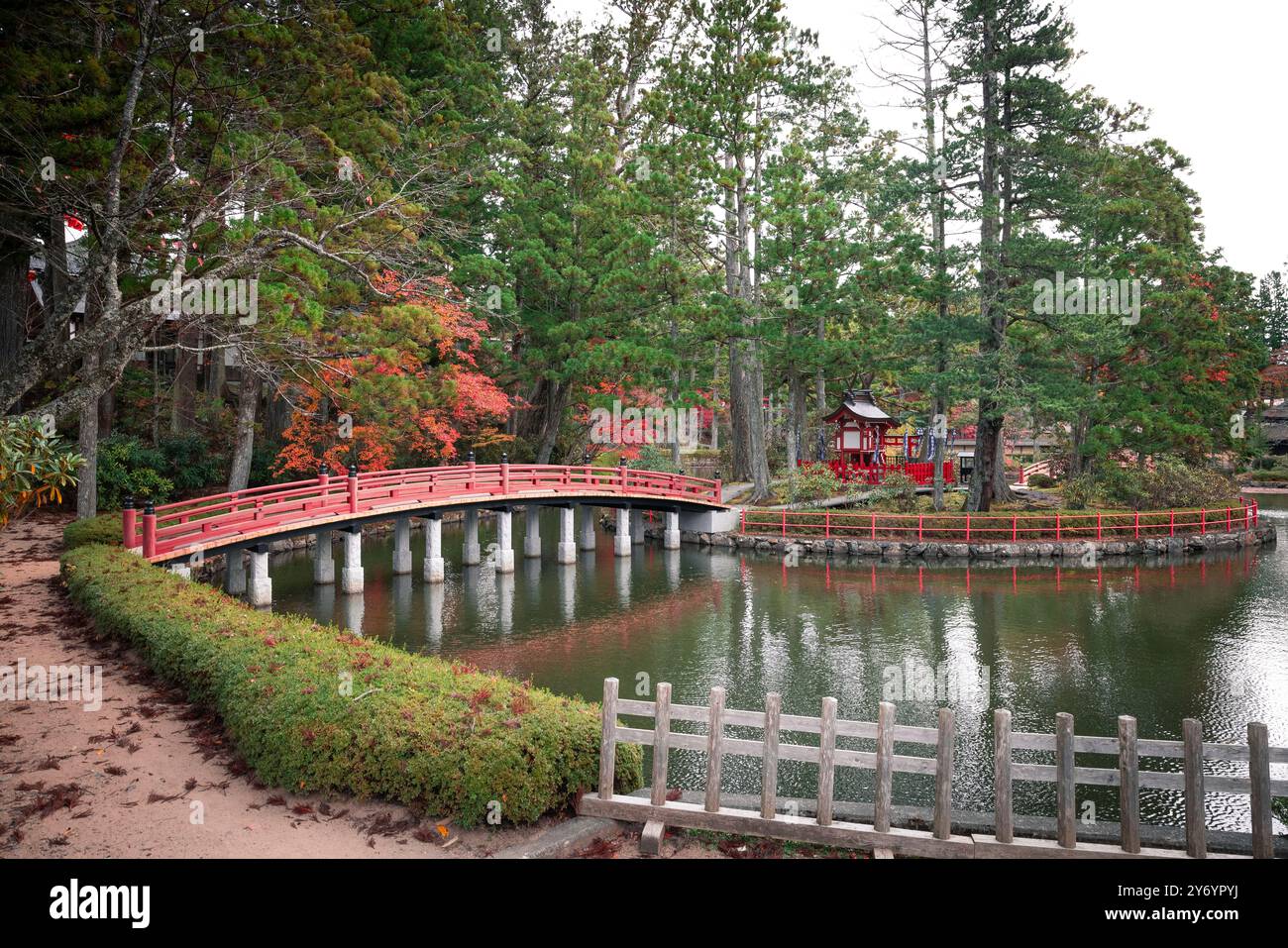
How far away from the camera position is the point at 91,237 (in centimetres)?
1343

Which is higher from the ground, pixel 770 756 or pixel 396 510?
pixel 396 510

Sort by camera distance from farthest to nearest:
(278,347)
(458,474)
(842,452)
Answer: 1. (842,452)
2. (458,474)
3. (278,347)

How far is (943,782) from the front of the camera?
20.5ft

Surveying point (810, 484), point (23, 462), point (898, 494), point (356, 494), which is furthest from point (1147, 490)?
point (23, 462)

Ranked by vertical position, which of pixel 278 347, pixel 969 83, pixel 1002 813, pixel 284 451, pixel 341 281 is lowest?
pixel 1002 813

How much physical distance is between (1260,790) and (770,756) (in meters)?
3.53

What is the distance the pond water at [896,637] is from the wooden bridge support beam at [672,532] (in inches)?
88.7

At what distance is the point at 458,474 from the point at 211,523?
23.1 feet

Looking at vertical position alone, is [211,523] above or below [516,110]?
below

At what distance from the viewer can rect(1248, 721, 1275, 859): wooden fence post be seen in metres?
5.85

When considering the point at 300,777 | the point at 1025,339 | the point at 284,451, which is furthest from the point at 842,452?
the point at 300,777

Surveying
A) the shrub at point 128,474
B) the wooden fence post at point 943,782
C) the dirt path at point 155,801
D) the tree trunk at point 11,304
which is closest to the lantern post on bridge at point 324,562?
the shrub at point 128,474

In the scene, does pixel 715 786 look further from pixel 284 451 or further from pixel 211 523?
pixel 284 451

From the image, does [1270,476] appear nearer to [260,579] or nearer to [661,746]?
[260,579]
